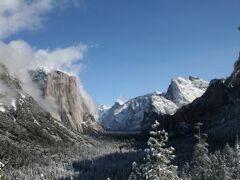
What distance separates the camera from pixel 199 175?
130 meters

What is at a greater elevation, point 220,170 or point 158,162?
point 220,170

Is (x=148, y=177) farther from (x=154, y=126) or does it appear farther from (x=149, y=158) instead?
(x=154, y=126)

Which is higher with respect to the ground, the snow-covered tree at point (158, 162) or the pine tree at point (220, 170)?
the pine tree at point (220, 170)

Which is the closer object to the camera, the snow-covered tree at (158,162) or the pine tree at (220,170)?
the snow-covered tree at (158,162)

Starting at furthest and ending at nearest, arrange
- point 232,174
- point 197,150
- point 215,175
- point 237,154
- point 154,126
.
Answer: point 215,175 → point 232,174 → point 237,154 → point 197,150 → point 154,126

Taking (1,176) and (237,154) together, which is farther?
(237,154)

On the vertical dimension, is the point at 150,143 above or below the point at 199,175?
below

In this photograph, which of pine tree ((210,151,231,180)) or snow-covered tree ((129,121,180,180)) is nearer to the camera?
snow-covered tree ((129,121,180,180))

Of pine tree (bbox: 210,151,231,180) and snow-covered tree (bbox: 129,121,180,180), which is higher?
pine tree (bbox: 210,151,231,180)

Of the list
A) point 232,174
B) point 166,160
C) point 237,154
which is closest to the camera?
point 166,160

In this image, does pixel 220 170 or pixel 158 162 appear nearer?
pixel 158 162

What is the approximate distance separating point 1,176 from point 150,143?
41.6 ft

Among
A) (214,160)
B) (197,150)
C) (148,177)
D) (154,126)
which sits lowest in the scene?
(148,177)

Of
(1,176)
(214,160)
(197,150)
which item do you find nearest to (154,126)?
(1,176)
